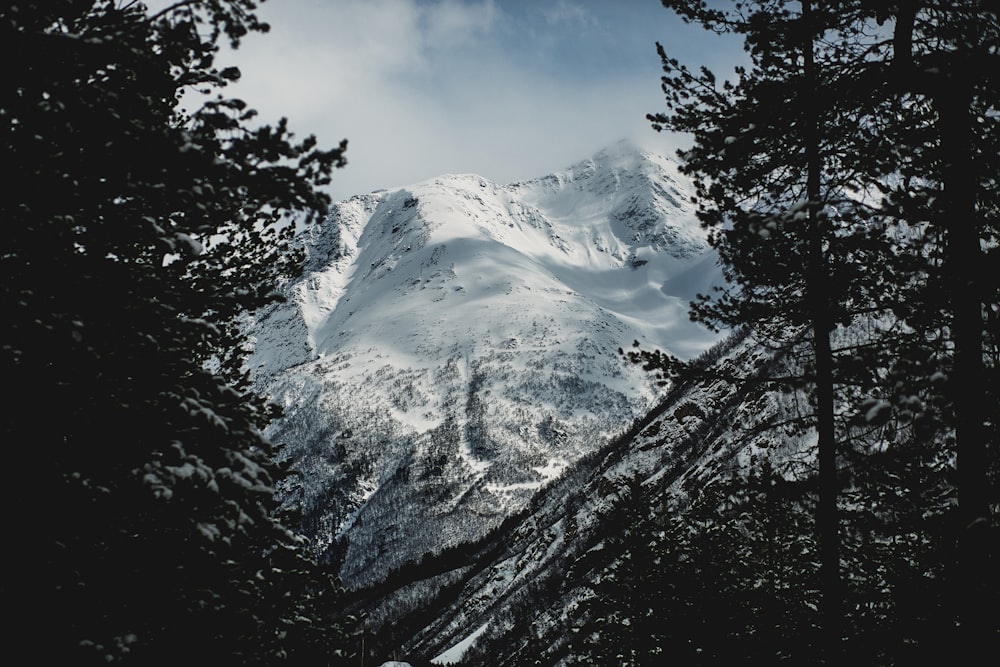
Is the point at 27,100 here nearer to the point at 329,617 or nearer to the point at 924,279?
the point at 329,617

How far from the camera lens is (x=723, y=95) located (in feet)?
33.2

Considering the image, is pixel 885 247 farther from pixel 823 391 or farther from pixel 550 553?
pixel 550 553

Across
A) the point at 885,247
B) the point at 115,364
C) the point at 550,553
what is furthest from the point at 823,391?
the point at 550,553

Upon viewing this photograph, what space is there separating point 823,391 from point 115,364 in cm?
856

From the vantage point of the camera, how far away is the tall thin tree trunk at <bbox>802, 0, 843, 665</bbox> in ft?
26.3

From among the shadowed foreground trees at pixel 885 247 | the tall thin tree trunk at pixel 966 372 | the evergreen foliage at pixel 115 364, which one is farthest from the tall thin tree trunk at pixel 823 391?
the evergreen foliage at pixel 115 364

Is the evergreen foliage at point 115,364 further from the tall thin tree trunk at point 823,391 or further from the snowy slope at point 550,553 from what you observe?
the snowy slope at point 550,553

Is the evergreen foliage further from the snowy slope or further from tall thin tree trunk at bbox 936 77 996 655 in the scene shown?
the snowy slope

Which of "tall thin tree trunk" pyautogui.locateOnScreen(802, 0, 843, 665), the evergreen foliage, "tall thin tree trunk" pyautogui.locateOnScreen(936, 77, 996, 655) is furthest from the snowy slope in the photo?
the evergreen foliage

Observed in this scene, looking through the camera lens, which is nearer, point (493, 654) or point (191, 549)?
point (191, 549)

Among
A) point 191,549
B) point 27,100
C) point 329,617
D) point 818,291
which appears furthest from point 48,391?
point 818,291

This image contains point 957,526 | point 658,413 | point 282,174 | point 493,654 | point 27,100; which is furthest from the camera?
point 658,413

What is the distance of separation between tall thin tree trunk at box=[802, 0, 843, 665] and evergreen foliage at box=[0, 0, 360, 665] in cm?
575

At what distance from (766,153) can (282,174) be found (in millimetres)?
6164
